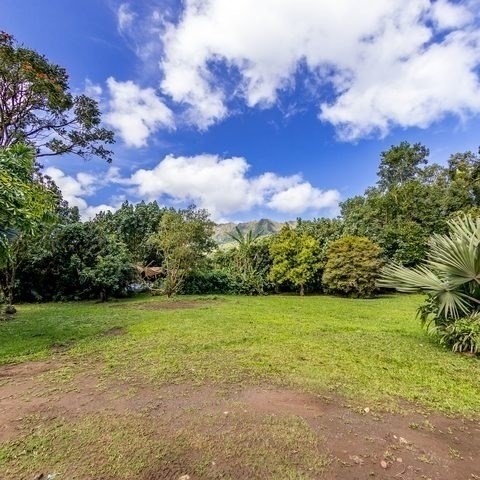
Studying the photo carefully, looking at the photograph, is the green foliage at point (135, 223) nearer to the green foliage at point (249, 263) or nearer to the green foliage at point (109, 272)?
the green foliage at point (109, 272)

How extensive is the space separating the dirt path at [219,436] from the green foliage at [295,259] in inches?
552

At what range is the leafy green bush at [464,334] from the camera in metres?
5.64

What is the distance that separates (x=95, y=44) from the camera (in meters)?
10.6

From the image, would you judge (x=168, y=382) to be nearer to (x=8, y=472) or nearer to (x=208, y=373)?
(x=208, y=373)

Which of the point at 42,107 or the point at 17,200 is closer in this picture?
the point at 17,200

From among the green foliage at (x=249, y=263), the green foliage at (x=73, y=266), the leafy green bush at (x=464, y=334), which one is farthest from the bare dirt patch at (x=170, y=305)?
the leafy green bush at (x=464, y=334)

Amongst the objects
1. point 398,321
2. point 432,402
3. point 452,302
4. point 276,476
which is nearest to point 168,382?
point 276,476

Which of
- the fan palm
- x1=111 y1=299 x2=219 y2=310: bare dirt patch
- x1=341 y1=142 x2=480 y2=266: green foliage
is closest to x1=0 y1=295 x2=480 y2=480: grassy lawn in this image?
the fan palm

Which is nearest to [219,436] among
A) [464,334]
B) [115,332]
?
[464,334]

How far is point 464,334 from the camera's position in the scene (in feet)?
19.0

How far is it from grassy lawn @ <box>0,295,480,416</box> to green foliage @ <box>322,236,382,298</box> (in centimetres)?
642

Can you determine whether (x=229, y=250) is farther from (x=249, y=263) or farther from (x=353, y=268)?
(x=353, y=268)

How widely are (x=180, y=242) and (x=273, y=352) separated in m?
10.5

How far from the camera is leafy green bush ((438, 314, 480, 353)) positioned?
5637mm
